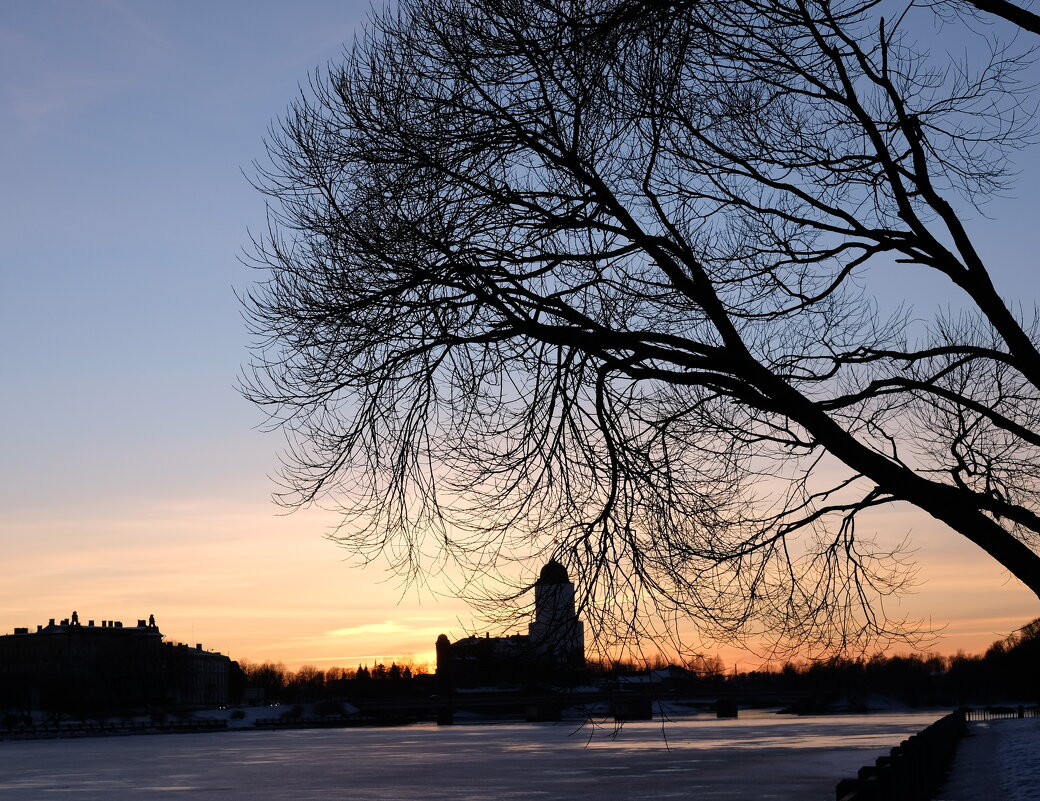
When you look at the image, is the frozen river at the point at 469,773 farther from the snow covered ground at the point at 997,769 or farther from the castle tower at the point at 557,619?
the castle tower at the point at 557,619

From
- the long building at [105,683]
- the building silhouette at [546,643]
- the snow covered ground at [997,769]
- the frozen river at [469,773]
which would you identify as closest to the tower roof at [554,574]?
the building silhouette at [546,643]

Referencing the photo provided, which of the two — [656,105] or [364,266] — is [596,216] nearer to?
[656,105]

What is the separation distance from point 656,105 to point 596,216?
3.47 feet

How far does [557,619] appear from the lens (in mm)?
9625

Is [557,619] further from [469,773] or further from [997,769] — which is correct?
[469,773]

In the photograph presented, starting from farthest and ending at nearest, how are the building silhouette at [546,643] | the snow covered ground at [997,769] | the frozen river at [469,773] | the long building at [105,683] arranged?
the long building at [105,683] → the frozen river at [469,773] → the snow covered ground at [997,769] → the building silhouette at [546,643]

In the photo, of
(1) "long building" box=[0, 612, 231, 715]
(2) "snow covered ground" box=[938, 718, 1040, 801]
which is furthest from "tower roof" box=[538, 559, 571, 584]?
(1) "long building" box=[0, 612, 231, 715]

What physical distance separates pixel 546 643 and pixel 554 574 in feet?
2.01

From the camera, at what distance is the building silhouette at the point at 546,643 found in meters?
9.42

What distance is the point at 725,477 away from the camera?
11148mm

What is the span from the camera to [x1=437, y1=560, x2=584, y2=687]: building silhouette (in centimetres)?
942

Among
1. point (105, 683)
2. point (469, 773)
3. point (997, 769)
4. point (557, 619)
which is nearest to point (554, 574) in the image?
point (557, 619)

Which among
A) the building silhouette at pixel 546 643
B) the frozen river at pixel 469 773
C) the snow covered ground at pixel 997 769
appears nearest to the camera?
the building silhouette at pixel 546 643

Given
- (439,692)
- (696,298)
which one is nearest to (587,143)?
(696,298)
